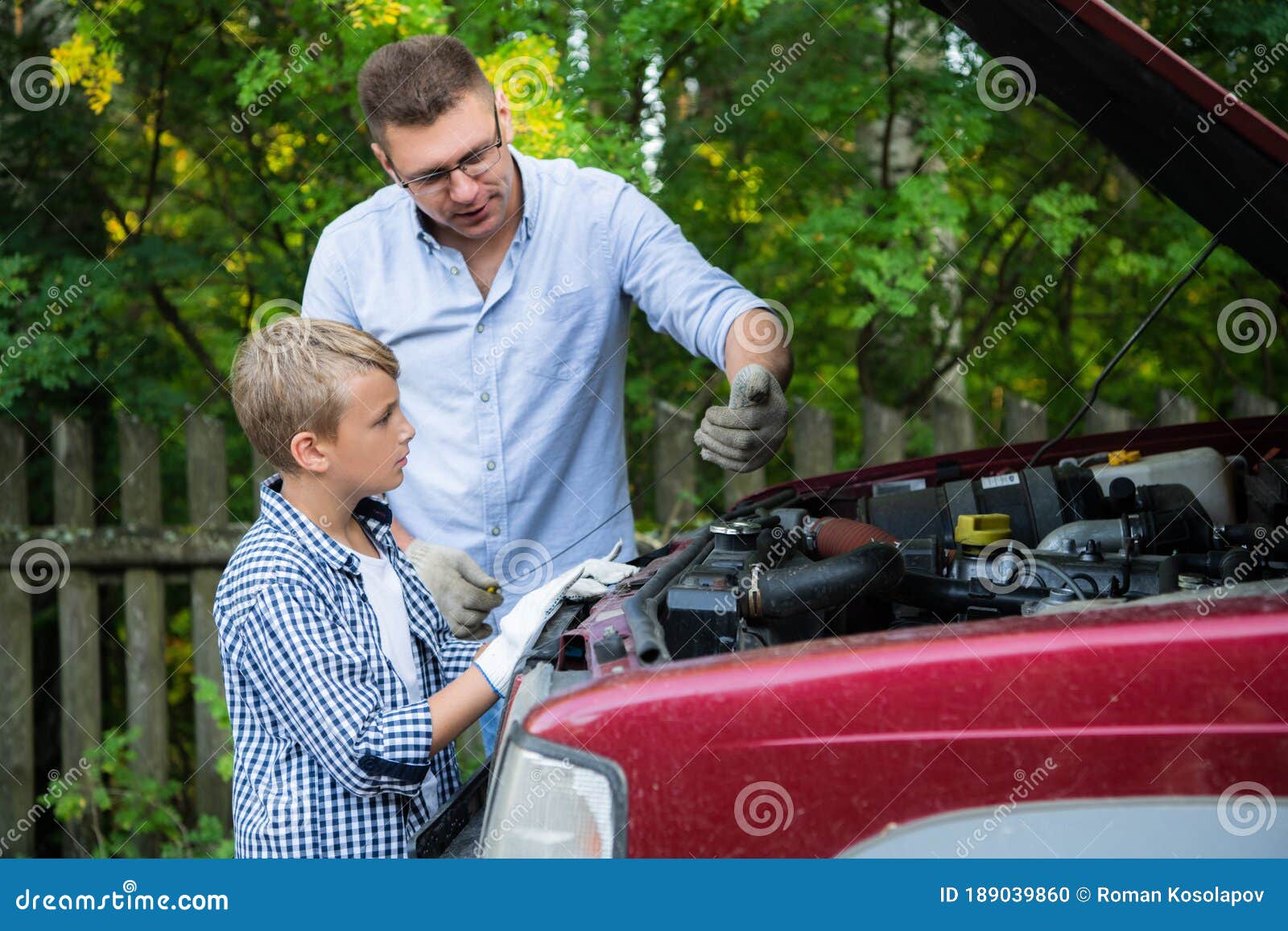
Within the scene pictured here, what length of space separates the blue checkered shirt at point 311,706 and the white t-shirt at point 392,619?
56 mm

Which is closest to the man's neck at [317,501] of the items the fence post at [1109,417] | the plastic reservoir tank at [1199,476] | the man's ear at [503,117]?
the man's ear at [503,117]

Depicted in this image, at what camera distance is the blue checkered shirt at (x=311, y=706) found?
6.95 feet

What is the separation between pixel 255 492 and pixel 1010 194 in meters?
3.71

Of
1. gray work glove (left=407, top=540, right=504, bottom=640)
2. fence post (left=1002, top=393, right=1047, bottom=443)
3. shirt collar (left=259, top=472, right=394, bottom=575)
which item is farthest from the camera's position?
fence post (left=1002, top=393, right=1047, bottom=443)

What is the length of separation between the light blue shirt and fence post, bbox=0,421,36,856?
2.39 m

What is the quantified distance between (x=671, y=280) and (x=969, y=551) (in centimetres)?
105

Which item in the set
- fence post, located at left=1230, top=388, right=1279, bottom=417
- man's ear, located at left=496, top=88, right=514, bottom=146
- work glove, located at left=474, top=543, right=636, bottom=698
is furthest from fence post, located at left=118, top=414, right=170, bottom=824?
Answer: fence post, located at left=1230, top=388, right=1279, bottom=417

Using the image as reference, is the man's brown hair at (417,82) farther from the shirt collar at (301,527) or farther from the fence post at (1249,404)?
the fence post at (1249,404)

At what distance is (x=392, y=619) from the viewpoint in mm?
2457

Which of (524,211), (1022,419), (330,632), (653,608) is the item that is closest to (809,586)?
(653,608)

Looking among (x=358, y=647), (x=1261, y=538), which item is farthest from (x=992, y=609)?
(x=358, y=647)

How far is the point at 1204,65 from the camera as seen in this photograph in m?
4.76

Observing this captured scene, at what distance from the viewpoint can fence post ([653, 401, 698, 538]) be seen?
4.85m

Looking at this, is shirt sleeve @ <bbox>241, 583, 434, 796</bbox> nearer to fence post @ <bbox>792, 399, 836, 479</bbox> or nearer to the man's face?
the man's face
